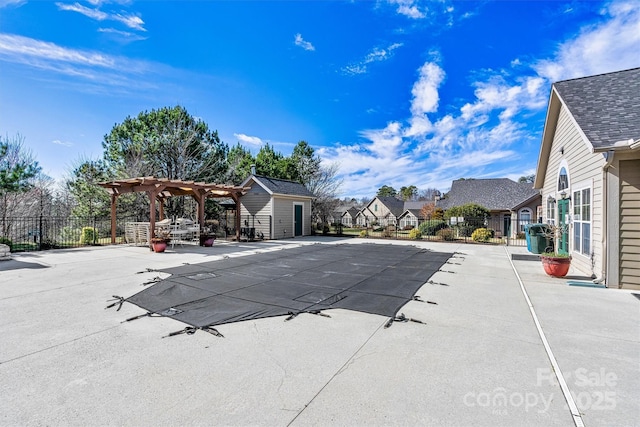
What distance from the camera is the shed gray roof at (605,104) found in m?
5.63

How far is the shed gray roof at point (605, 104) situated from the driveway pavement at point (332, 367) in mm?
3284

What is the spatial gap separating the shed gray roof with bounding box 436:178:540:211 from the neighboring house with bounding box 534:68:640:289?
1750 cm

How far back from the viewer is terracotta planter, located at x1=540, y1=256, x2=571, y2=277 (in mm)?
6332

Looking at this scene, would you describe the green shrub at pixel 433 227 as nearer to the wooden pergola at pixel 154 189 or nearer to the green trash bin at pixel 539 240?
the green trash bin at pixel 539 240

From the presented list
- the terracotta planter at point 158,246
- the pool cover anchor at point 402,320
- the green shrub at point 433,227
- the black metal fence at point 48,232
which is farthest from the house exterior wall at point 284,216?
the pool cover anchor at point 402,320

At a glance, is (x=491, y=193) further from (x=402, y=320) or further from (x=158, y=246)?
(x=158, y=246)

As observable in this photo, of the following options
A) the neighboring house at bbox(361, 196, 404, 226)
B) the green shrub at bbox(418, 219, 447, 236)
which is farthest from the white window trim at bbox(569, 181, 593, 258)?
the neighboring house at bbox(361, 196, 404, 226)

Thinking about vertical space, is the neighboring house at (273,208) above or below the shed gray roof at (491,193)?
A: below

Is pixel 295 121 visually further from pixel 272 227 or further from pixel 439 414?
pixel 439 414

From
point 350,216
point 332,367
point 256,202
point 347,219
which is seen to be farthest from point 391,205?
point 332,367

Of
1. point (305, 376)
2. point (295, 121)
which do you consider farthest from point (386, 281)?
point (295, 121)

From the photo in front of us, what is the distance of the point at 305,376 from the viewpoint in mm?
2451

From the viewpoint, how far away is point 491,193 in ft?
84.5

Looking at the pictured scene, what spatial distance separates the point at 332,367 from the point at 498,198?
1078 inches
